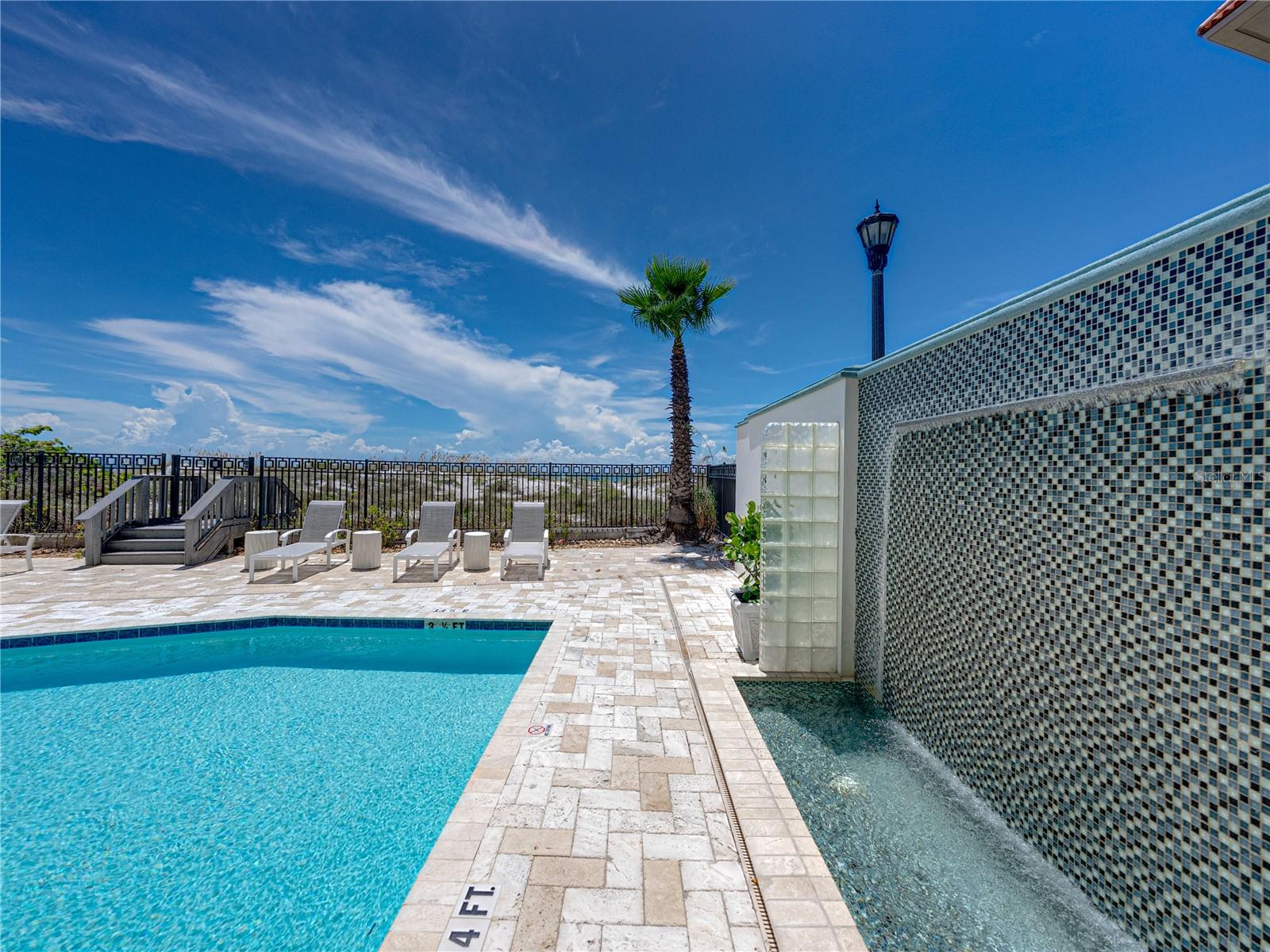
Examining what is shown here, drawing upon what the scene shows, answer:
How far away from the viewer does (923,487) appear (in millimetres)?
3801

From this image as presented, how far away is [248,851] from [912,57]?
11255mm

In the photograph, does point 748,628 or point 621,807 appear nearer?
point 621,807

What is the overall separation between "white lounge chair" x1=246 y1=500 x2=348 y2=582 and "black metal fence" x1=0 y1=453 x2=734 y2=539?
1318 millimetres

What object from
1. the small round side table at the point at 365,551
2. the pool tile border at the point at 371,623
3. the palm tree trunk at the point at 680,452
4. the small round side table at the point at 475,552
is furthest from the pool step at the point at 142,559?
the palm tree trunk at the point at 680,452

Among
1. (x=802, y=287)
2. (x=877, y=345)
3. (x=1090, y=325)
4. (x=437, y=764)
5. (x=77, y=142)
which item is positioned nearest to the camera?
(x=1090, y=325)

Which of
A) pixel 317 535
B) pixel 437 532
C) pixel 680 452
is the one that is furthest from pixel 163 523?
pixel 680 452

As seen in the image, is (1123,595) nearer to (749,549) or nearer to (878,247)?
(749,549)

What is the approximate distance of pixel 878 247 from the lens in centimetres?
520

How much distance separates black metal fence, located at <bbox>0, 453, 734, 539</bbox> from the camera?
11.0 metres

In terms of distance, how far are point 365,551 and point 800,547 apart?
27.9ft

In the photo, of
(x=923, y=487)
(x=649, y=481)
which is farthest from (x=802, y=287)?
(x=923, y=487)

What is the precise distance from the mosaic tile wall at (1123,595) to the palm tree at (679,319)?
8802mm

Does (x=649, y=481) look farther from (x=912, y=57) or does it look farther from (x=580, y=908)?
(x=580, y=908)
